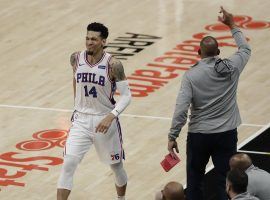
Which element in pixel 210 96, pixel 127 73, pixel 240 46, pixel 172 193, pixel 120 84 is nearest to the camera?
pixel 172 193

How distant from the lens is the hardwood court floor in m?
13.4

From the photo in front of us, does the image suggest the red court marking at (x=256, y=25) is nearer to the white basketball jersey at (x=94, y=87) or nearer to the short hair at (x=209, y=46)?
the white basketball jersey at (x=94, y=87)

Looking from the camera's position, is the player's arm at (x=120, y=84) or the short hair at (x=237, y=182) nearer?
the short hair at (x=237, y=182)

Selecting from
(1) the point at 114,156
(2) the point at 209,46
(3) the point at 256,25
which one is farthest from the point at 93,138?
(3) the point at 256,25

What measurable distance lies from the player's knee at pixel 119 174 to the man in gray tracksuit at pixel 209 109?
0.95 m

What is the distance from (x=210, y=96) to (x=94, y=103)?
139 centimetres

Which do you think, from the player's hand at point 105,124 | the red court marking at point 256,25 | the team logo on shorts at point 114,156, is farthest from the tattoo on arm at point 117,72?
the red court marking at point 256,25

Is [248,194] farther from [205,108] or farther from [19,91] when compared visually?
[19,91]

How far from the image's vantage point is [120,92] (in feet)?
38.1

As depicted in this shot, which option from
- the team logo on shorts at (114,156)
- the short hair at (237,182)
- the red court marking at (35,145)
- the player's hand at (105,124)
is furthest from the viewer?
the red court marking at (35,145)

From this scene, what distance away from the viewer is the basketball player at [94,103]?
38.1 feet

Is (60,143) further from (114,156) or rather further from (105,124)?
(105,124)

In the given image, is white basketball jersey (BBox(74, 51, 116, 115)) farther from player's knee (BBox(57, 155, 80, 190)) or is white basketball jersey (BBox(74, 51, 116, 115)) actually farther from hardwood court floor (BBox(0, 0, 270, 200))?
hardwood court floor (BBox(0, 0, 270, 200))

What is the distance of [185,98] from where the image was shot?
10.9m
